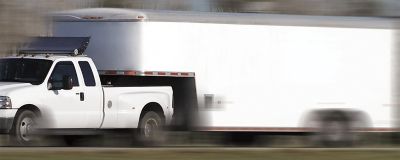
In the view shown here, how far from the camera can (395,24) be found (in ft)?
86.5

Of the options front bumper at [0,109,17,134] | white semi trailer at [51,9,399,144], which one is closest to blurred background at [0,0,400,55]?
white semi trailer at [51,9,399,144]

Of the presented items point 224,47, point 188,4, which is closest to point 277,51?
point 224,47

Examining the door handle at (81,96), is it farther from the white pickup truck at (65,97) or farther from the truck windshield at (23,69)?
the truck windshield at (23,69)

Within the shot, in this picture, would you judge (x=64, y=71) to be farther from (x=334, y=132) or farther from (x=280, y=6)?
(x=280, y=6)

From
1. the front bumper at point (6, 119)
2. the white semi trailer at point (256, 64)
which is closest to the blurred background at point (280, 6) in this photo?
the white semi trailer at point (256, 64)

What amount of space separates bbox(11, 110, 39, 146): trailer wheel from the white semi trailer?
7.37 feet

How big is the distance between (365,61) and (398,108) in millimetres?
1201

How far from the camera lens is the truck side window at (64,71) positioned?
22944 mm

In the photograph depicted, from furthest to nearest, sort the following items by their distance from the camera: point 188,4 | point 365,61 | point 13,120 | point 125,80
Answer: point 188,4 → point 365,61 → point 125,80 → point 13,120

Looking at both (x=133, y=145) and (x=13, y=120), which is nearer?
(x=13, y=120)

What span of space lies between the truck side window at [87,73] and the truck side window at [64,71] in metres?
0.21

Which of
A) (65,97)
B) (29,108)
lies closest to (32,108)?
(29,108)

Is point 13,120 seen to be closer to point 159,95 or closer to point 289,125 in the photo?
point 159,95

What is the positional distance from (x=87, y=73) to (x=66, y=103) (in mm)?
917
